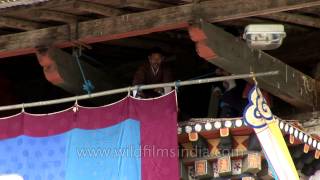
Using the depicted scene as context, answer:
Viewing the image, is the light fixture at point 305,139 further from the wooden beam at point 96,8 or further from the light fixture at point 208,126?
the wooden beam at point 96,8

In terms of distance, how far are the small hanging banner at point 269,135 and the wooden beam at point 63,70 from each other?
5.68 ft

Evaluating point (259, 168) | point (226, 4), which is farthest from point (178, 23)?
point (259, 168)

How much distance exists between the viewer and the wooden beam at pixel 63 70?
7.52m

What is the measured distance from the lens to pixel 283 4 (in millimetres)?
6840

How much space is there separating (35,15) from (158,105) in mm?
1383

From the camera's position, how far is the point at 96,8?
7.21 meters

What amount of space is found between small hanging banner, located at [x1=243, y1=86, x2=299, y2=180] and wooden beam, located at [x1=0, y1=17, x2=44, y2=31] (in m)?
2.12

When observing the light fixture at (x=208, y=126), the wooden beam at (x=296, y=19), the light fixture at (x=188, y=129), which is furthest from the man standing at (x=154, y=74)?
the wooden beam at (x=296, y=19)

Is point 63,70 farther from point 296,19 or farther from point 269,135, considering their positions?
point 296,19

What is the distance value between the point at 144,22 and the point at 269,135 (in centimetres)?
148


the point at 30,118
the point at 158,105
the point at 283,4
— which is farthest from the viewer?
the point at 30,118

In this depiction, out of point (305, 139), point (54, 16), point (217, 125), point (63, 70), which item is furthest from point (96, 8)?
point (305, 139)

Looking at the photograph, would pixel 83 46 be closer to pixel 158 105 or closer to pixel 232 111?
pixel 158 105

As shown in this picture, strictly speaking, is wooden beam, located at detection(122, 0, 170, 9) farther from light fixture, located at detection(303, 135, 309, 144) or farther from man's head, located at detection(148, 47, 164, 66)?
light fixture, located at detection(303, 135, 309, 144)
